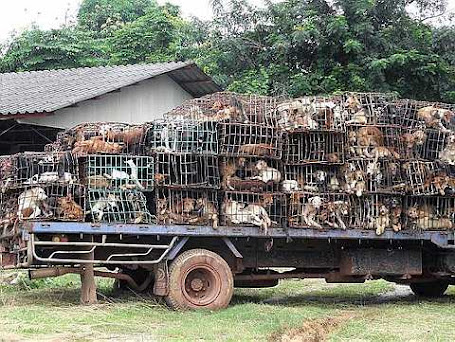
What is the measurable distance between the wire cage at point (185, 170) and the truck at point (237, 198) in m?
0.02

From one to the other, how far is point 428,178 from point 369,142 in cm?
124

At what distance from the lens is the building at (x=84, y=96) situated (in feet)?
58.5

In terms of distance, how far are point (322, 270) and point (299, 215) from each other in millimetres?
1616

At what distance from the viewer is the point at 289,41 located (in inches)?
973

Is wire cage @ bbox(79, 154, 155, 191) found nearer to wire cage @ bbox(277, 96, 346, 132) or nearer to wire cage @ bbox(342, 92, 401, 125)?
wire cage @ bbox(277, 96, 346, 132)

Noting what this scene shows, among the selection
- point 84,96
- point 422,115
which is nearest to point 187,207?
point 422,115

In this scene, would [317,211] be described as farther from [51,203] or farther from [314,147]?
[51,203]

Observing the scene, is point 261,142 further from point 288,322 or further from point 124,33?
point 124,33

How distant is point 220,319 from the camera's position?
10.5 meters

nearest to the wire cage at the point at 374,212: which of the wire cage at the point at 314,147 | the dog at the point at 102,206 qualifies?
the wire cage at the point at 314,147

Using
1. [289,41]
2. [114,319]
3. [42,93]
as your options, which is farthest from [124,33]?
[114,319]

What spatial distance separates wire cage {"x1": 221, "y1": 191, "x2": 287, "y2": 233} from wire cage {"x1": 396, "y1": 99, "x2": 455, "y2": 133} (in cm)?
263

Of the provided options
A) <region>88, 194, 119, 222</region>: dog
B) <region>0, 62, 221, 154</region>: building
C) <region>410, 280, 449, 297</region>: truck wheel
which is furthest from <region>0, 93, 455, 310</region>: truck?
<region>0, 62, 221, 154</region>: building

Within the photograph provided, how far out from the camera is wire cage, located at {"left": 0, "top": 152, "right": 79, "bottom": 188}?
36.2 ft
